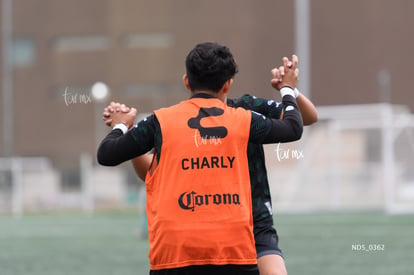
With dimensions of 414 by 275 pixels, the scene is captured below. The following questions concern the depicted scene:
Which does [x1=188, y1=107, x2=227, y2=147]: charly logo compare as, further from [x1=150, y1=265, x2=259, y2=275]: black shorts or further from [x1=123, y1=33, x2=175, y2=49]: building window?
[x1=123, y1=33, x2=175, y2=49]: building window

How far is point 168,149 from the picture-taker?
3639mm

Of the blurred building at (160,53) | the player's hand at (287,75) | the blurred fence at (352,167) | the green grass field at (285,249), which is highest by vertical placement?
the blurred building at (160,53)

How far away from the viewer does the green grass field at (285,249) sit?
8867 mm

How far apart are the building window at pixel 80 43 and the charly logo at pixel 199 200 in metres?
40.7

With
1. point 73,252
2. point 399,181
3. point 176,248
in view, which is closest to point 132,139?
point 176,248

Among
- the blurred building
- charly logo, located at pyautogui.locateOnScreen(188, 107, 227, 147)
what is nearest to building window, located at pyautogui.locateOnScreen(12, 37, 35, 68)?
the blurred building

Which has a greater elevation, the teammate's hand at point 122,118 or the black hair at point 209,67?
the black hair at point 209,67

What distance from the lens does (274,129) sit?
12.2 ft

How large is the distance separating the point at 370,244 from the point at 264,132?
773 cm

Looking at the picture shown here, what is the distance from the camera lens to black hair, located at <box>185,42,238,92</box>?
373 cm

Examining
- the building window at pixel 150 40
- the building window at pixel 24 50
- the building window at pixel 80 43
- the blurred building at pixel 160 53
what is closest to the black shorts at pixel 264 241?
the blurred building at pixel 160 53

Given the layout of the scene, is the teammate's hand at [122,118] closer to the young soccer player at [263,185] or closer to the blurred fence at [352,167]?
the young soccer player at [263,185]

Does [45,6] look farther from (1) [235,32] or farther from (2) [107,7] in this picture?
(1) [235,32]

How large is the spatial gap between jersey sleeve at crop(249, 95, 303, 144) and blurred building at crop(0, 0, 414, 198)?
35.8m
